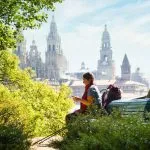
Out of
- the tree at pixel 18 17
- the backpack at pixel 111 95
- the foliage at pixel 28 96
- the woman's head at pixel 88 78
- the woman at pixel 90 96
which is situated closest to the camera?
the woman at pixel 90 96

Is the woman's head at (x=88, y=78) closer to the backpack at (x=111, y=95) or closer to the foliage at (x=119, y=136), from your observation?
the backpack at (x=111, y=95)

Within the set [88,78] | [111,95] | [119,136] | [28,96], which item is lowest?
[28,96]

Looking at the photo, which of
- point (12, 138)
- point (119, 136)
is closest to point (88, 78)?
point (12, 138)

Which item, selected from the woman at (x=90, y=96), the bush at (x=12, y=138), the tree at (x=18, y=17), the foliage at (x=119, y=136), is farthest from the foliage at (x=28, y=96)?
the foliage at (x=119, y=136)

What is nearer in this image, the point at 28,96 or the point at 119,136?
the point at 119,136

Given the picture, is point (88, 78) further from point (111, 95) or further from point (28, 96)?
point (28, 96)

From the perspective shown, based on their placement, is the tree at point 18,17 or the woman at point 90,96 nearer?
the woman at point 90,96

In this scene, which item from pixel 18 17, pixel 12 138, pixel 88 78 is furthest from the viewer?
pixel 18 17

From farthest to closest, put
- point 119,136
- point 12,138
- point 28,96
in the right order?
point 28,96 < point 12,138 < point 119,136

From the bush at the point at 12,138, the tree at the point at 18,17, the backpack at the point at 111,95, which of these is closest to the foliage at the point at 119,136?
the bush at the point at 12,138

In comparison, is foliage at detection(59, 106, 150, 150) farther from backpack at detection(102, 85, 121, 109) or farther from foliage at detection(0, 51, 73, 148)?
foliage at detection(0, 51, 73, 148)

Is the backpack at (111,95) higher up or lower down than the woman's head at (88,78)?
lower down

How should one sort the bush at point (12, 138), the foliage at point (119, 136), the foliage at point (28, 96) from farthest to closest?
the foliage at point (28, 96) → the bush at point (12, 138) → the foliage at point (119, 136)

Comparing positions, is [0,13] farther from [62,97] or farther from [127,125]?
[62,97]
